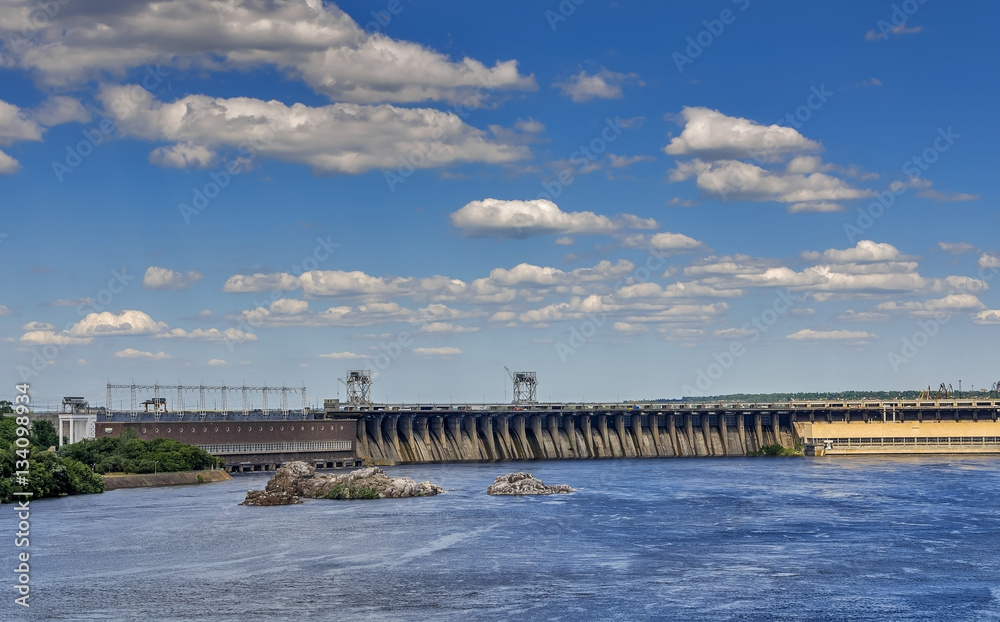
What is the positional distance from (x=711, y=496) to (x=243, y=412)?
91706 millimetres

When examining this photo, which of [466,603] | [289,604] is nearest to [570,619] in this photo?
[466,603]

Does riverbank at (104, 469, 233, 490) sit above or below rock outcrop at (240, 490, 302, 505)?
above

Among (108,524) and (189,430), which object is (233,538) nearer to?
(108,524)

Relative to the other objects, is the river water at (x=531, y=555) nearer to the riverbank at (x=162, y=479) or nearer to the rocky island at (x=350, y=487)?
the rocky island at (x=350, y=487)

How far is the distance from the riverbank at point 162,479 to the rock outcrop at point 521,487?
42388 millimetres

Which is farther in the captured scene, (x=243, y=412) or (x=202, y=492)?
(x=243, y=412)

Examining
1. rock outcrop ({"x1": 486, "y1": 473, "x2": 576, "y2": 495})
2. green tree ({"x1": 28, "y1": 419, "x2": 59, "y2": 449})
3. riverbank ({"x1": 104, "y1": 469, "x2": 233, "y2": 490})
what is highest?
green tree ({"x1": 28, "y1": 419, "x2": 59, "y2": 449})

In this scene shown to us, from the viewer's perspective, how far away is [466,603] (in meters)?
67.8

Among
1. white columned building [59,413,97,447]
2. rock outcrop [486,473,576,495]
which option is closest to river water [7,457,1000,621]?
rock outcrop [486,473,576,495]

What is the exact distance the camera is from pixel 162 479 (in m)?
148

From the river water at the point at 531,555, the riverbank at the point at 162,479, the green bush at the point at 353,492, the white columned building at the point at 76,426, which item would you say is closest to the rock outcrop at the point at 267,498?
the river water at the point at 531,555

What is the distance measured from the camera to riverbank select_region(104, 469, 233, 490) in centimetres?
14338

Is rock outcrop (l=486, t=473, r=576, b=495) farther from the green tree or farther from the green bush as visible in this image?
the green tree

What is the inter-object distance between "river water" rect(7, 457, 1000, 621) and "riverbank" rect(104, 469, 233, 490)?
290 inches
